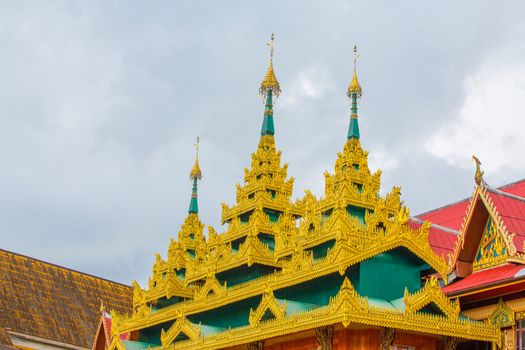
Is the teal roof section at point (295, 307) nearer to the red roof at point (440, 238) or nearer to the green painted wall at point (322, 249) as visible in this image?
the green painted wall at point (322, 249)

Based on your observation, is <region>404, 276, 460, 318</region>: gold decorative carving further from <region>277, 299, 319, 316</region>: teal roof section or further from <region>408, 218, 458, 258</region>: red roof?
<region>277, 299, 319, 316</region>: teal roof section

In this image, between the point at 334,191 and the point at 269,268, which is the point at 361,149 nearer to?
the point at 334,191

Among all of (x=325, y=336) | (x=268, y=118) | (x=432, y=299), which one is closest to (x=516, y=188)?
(x=432, y=299)

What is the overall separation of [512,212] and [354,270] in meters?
5.03

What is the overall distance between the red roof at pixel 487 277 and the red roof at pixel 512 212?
75 centimetres

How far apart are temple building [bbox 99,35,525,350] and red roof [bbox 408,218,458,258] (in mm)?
54

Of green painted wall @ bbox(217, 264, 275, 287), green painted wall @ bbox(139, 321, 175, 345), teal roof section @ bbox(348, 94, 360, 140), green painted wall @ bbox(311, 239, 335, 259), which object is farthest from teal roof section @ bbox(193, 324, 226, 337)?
teal roof section @ bbox(348, 94, 360, 140)

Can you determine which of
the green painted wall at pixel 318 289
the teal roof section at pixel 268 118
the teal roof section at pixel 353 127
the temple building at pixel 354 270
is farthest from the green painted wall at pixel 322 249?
the teal roof section at pixel 268 118

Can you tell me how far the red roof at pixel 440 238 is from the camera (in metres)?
29.7

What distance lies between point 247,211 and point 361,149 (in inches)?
239

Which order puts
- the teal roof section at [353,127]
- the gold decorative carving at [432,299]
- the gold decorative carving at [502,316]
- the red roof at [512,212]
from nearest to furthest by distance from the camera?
the gold decorative carving at [502,316], the gold decorative carving at [432,299], the red roof at [512,212], the teal roof section at [353,127]

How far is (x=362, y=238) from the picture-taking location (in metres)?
27.3

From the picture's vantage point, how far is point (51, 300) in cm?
5734

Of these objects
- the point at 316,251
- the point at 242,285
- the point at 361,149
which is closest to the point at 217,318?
the point at 242,285
